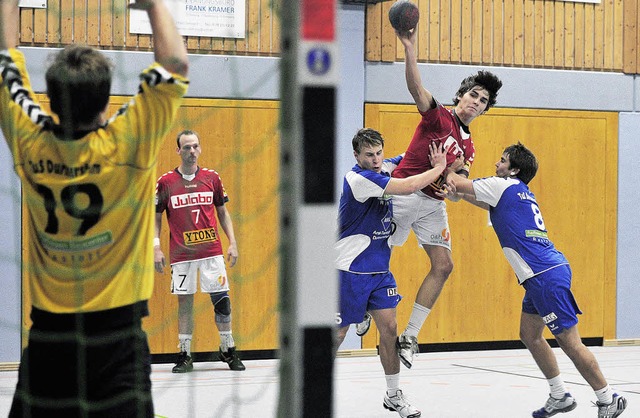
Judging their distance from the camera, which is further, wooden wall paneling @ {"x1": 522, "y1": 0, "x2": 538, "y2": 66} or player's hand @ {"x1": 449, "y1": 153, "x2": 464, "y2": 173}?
wooden wall paneling @ {"x1": 522, "y1": 0, "x2": 538, "y2": 66}

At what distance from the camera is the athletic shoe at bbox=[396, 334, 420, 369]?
6.97 m

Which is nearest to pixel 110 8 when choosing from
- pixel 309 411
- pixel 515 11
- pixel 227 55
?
pixel 227 55

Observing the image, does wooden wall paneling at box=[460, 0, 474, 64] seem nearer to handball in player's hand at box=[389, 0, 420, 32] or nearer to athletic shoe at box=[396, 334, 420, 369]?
handball in player's hand at box=[389, 0, 420, 32]

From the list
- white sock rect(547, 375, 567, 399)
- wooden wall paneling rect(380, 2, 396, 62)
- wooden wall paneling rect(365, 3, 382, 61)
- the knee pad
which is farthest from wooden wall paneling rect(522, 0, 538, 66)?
white sock rect(547, 375, 567, 399)

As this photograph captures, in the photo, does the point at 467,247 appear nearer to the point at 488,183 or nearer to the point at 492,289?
the point at 492,289

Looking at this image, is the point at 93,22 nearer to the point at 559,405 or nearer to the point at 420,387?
the point at 420,387

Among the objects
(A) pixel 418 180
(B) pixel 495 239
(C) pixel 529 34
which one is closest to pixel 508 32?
(C) pixel 529 34

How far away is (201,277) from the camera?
925 cm

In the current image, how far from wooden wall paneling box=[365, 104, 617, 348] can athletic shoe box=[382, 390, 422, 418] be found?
3.86m

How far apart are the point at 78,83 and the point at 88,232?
0.45 meters

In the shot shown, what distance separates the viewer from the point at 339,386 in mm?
8531

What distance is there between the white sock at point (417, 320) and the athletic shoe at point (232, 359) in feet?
7.92

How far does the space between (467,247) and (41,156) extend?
8.52m

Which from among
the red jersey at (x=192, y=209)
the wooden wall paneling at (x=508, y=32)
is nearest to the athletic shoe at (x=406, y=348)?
the red jersey at (x=192, y=209)
